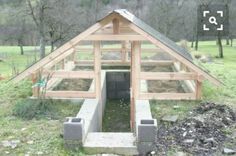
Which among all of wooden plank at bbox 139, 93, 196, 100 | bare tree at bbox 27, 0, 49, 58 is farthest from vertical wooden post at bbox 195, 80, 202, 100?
bare tree at bbox 27, 0, 49, 58

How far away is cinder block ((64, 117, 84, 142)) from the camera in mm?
7168

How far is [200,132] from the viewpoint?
7824mm

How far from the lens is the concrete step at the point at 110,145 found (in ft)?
23.9

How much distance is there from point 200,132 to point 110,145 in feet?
5.96

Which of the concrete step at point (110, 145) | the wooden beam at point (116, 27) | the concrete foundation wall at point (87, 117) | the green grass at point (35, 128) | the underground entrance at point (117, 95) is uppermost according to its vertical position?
the wooden beam at point (116, 27)

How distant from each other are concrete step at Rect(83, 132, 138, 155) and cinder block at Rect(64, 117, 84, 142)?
0.81ft

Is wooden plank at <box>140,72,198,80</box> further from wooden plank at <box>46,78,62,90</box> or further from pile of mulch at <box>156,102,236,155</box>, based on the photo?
wooden plank at <box>46,78,62,90</box>

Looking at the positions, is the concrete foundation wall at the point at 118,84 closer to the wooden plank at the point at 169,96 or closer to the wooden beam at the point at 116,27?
the wooden plank at the point at 169,96

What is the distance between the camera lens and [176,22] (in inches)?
1324

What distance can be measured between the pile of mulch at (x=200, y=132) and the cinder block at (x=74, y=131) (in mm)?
1438

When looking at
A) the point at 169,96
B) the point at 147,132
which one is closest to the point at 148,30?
the point at 169,96

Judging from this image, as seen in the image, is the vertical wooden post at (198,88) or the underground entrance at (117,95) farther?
the underground entrance at (117,95)

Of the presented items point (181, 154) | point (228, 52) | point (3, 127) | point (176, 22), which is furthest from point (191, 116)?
point (228, 52)

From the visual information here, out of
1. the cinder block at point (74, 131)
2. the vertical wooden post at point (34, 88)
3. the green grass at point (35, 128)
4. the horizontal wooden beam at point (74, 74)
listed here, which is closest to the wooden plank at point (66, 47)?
the vertical wooden post at point (34, 88)
